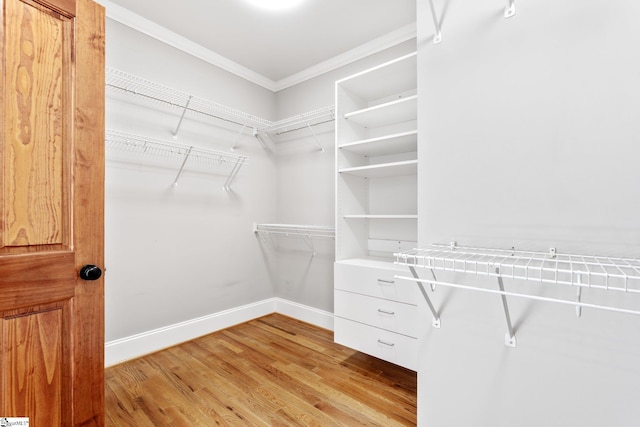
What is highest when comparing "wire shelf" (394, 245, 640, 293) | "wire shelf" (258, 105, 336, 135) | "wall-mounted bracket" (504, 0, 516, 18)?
"wire shelf" (258, 105, 336, 135)

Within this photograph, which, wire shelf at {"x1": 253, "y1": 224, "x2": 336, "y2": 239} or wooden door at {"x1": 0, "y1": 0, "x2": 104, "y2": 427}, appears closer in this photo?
wooden door at {"x1": 0, "y1": 0, "x2": 104, "y2": 427}

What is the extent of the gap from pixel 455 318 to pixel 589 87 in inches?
39.2

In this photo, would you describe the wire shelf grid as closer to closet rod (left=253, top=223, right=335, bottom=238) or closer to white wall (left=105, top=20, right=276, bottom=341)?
white wall (left=105, top=20, right=276, bottom=341)

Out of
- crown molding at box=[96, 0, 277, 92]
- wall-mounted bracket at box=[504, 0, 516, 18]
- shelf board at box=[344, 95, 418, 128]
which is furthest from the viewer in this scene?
crown molding at box=[96, 0, 277, 92]

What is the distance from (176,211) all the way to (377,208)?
169 cm

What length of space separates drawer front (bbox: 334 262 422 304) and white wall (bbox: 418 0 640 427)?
547 millimetres

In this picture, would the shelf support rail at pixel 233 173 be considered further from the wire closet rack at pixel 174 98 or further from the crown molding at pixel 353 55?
the crown molding at pixel 353 55

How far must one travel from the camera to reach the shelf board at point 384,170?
6.72 ft

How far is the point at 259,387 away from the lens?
188 centimetres

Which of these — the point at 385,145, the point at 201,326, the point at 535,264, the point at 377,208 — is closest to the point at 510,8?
the point at 535,264

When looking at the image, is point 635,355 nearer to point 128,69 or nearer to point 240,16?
point 240,16

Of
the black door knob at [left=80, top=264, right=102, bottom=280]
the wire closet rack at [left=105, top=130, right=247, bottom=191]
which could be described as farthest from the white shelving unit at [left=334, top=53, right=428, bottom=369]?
the black door knob at [left=80, top=264, right=102, bottom=280]

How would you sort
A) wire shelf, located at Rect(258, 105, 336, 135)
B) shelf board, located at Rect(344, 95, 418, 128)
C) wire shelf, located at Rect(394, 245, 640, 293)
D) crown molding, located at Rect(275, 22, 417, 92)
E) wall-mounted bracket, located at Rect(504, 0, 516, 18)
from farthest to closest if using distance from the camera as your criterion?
wire shelf, located at Rect(258, 105, 336, 135)
crown molding, located at Rect(275, 22, 417, 92)
shelf board, located at Rect(344, 95, 418, 128)
wall-mounted bracket, located at Rect(504, 0, 516, 18)
wire shelf, located at Rect(394, 245, 640, 293)

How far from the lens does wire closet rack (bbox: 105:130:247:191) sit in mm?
2145
